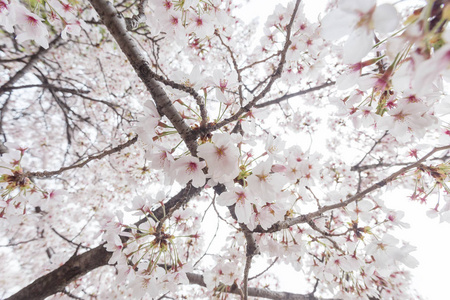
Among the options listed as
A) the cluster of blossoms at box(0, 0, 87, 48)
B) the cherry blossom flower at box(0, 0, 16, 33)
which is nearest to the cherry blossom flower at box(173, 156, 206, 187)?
the cluster of blossoms at box(0, 0, 87, 48)

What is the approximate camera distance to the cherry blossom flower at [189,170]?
43.7 inches

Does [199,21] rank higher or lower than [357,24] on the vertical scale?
higher

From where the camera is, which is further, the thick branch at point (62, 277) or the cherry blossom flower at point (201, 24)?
the thick branch at point (62, 277)

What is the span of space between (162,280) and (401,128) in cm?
169

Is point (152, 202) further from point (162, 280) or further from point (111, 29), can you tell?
point (111, 29)

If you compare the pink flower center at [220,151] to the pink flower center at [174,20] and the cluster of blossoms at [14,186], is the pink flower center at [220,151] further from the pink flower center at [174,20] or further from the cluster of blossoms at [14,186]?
the cluster of blossoms at [14,186]

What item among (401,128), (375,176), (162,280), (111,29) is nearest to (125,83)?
(111,29)

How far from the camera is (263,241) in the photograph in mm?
1670

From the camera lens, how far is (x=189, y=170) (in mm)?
1146

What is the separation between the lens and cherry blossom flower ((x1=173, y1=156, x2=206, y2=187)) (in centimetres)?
111

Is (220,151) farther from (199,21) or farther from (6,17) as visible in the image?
(6,17)

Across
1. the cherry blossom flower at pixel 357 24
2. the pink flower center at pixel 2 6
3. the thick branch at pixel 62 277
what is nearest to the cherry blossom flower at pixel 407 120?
the cherry blossom flower at pixel 357 24

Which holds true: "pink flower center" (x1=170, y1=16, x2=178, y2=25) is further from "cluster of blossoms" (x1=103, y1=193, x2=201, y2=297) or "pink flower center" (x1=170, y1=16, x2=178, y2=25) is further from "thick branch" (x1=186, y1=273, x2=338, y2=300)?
"thick branch" (x1=186, y1=273, x2=338, y2=300)

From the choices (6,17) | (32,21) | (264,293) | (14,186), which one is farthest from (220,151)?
(264,293)
